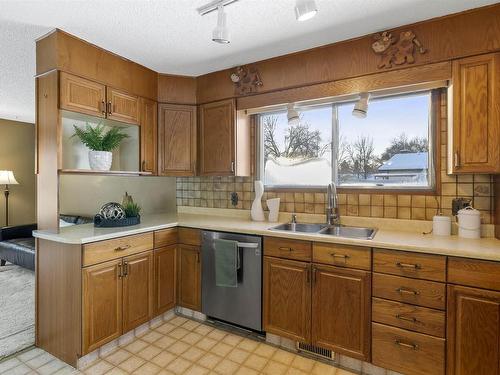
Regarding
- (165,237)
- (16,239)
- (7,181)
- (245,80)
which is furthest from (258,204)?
(7,181)

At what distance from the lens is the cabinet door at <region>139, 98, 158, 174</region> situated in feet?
8.66

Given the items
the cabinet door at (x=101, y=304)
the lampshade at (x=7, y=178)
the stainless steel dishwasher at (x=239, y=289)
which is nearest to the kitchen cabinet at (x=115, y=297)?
the cabinet door at (x=101, y=304)

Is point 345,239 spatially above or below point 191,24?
below

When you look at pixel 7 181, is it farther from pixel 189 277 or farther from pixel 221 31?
pixel 221 31

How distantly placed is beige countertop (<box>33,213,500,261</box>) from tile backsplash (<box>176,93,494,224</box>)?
16 centimetres

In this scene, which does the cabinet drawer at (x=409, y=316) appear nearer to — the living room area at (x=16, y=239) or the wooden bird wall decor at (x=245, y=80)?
the wooden bird wall decor at (x=245, y=80)

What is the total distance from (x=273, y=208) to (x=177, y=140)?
3.99 feet

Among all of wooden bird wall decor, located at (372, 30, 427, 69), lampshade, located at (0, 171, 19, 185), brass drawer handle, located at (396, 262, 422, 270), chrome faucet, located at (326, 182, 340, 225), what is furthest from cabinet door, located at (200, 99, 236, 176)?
lampshade, located at (0, 171, 19, 185)

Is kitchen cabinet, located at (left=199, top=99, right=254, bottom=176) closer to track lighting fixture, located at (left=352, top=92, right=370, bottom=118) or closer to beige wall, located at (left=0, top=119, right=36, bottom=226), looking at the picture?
track lighting fixture, located at (left=352, top=92, right=370, bottom=118)

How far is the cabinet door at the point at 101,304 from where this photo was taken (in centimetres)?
186

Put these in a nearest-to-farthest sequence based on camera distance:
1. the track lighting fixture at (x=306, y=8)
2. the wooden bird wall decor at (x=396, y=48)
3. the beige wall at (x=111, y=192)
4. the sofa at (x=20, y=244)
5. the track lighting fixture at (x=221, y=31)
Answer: the track lighting fixture at (x=306, y=8), the track lighting fixture at (x=221, y=31), the wooden bird wall decor at (x=396, y=48), the beige wall at (x=111, y=192), the sofa at (x=20, y=244)

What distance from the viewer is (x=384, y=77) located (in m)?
1.99

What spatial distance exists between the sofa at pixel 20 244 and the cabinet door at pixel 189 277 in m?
1.55

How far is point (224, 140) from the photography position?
2.68m
